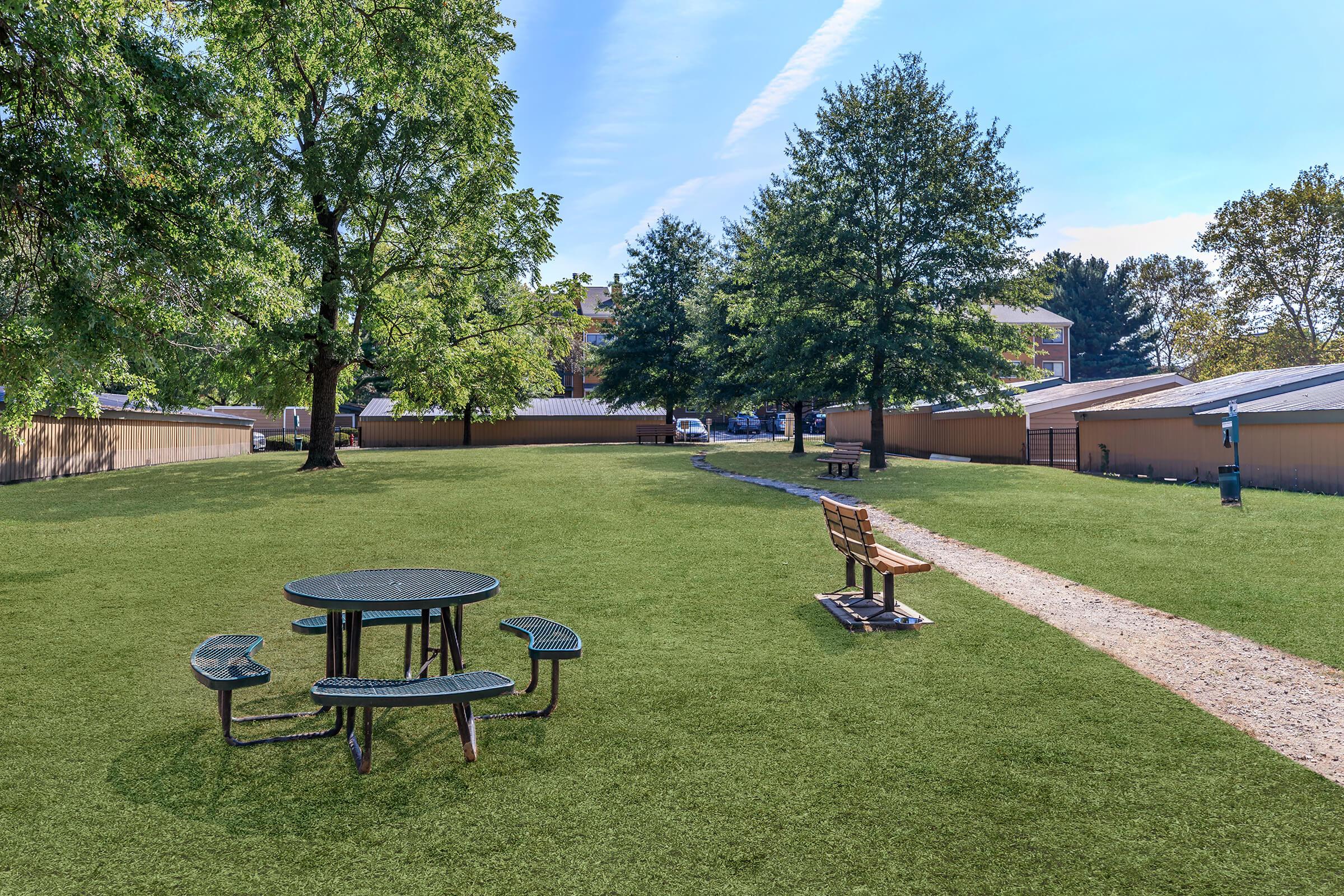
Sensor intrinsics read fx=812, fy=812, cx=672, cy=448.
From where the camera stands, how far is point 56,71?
8594 mm

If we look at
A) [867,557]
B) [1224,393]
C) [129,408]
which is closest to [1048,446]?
[1224,393]

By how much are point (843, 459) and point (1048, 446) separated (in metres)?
12.1

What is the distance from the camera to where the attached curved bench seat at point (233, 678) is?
454cm

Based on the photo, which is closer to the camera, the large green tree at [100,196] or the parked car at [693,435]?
the large green tree at [100,196]

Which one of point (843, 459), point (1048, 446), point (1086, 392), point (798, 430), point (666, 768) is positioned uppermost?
point (1086, 392)

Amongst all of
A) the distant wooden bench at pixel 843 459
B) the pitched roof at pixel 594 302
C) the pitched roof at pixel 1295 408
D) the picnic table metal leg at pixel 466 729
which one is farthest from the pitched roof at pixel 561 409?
the picnic table metal leg at pixel 466 729

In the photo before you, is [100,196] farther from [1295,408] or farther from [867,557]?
[1295,408]

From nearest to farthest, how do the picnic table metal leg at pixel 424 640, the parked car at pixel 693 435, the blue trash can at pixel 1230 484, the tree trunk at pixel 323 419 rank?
the picnic table metal leg at pixel 424 640, the blue trash can at pixel 1230 484, the tree trunk at pixel 323 419, the parked car at pixel 693 435

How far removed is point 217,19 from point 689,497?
11.6 metres

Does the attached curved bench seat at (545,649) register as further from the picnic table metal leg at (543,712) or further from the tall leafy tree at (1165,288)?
the tall leafy tree at (1165,288)

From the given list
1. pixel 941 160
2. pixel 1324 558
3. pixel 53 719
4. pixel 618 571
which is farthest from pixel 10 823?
pixel 941 160

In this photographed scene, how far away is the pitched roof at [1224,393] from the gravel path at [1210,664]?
50.2 ft

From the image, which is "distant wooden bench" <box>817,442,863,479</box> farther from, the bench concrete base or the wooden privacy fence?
the wooden privacy fence

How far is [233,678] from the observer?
4.55 metres
